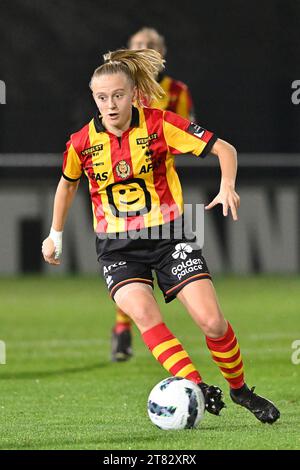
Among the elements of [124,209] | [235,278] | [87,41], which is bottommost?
[235,278]

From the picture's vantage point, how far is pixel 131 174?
6.18 metres

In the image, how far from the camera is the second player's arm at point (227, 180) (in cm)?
577

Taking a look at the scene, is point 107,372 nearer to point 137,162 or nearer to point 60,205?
point 60,205

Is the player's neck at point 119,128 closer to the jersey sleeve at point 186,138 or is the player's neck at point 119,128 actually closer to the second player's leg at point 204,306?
the jersey sleeve at point 186,138

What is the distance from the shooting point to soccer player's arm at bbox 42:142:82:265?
628cm

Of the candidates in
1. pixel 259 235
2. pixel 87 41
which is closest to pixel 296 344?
pixel 259 235

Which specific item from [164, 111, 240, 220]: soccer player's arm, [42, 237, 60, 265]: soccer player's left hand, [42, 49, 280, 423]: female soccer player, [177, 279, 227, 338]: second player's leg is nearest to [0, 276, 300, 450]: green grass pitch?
[42, 49, 280, 423]: female soccer player

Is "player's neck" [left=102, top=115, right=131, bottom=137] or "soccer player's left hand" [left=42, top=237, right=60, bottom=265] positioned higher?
"player's neck" [left=102, top=115, right=131, bottom=137]

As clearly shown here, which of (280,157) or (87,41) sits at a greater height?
(87,41)

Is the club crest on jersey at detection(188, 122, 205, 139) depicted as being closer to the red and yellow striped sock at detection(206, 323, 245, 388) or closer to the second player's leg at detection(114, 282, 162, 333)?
the second player's leg at detection(114, 282, 162, 333)

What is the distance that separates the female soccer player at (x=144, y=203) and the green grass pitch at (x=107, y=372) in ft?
1.23

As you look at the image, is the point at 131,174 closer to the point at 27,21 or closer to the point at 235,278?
the point at 235,278

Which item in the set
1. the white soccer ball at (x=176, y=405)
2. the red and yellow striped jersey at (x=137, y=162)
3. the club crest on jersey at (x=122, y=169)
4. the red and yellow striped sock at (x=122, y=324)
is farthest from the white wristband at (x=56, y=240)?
the red and yellow striped sock at (x=122, y=324)
